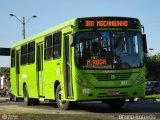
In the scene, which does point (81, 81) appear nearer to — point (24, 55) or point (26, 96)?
point (24, 55)

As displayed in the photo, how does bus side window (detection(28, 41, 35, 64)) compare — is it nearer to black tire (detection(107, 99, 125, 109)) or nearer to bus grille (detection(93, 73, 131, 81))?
black tire (detection(107, 99, 125, 109))

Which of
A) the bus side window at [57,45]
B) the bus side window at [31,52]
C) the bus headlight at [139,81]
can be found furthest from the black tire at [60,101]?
the bus side window at [31,52]

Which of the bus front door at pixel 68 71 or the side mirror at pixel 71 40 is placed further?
the bus front door at pixel 68 71

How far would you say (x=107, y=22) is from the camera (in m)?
19.9

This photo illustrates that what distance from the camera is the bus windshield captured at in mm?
19422

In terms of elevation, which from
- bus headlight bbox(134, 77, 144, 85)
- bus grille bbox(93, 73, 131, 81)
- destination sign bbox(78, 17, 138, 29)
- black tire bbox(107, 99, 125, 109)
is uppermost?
destination sign bbox(78, 17, 138, 29)

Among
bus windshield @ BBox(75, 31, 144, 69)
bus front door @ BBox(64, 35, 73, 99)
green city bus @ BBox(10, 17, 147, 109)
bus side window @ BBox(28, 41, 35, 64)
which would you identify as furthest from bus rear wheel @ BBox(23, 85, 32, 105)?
bus windshield @ BBox(75, 31, 144, 69)

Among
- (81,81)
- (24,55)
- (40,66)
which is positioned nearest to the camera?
(81,81)

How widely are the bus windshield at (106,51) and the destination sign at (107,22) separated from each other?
260 millimetres

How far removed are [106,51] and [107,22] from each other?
1.11 m

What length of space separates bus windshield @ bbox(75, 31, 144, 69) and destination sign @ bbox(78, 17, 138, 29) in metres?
0.26

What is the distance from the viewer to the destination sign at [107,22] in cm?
1969

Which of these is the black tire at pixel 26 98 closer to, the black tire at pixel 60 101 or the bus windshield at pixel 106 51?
the black tire at pixel 60 101

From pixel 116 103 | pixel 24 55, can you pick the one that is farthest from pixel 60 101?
pixel 24 55
